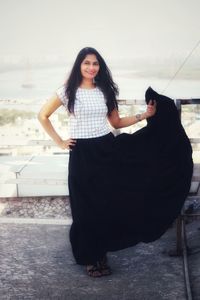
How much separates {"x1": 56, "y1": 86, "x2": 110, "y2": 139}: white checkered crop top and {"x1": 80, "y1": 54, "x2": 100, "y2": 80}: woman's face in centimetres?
11

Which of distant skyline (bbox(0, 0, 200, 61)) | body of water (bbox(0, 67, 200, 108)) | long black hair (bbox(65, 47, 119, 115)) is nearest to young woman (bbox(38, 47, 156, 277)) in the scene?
long black hair (bbox(65, 47, 119, 115))

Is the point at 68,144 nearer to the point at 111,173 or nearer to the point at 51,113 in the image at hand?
the point at 51,113

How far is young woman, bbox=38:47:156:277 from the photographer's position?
2.47 m

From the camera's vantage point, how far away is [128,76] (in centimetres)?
509

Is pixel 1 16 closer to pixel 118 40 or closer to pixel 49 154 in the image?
pixel 118 40

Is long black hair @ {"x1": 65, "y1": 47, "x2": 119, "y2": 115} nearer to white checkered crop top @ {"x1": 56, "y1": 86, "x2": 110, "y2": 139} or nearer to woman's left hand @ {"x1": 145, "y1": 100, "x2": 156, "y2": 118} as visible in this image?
white checkered crop top @ {"x1": 56, "y1": 86, "x2": 110, "y2": 139}

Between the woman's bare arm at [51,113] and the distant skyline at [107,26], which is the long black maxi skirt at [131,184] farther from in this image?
the distant skyline at [107,26]

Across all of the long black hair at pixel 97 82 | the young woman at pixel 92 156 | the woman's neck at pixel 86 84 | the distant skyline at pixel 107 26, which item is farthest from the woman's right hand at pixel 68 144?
the distant skyline at pixel 107 26

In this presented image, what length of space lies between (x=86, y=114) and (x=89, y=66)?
320mm

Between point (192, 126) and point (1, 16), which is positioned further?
point (1, 16)

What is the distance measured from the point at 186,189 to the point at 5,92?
3666 millimetres

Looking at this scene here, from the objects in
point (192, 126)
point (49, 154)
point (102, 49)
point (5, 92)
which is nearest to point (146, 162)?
point (192, 126)

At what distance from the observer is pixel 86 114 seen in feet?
8.07

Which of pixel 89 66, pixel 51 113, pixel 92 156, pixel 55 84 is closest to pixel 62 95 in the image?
pixel 51 113
